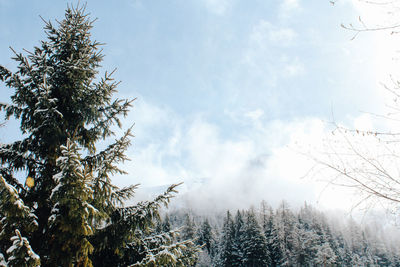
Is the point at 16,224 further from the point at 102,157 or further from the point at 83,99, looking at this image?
the point at 83,99

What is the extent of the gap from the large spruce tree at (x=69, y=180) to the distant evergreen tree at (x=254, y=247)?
42834mm

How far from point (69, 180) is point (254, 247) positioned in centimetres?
4595

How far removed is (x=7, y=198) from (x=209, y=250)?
6562 centimetres

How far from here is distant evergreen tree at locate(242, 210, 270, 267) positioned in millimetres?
42188

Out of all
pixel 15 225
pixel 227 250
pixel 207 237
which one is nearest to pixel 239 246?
pixel 227 250

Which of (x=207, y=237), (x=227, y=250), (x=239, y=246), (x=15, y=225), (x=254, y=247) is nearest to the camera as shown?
(x=15, y=225)

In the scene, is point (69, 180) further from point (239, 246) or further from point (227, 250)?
point (239, 246)

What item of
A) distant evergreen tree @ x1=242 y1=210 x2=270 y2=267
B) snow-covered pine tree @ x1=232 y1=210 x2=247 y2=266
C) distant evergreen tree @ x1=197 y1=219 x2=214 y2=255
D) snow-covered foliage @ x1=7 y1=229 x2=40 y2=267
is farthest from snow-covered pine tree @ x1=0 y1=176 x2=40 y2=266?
distant evergreen tree @ x1=197 y1=219 x2=214 y2=255

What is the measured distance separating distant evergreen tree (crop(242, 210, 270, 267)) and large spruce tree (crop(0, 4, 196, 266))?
42.8 metres

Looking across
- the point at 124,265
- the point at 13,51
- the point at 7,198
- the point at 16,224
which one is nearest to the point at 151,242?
the point at 124,265

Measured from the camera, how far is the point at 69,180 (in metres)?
3.71

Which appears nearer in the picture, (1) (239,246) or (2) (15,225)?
(2) (15,225)

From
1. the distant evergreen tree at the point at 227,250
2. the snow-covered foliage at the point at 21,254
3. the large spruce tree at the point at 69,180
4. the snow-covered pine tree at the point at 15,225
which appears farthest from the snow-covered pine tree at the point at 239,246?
the snow-covered foliage at the point at 21,254

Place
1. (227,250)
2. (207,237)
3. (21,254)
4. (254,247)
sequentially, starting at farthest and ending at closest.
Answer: (207,237), (227,250), (254,247), (21,254)
